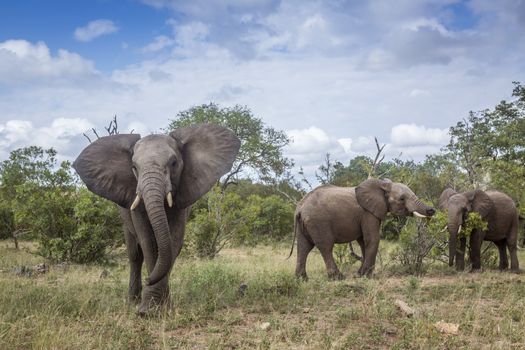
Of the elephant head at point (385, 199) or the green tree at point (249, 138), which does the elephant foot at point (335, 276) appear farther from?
the green tree at point (249, 138)

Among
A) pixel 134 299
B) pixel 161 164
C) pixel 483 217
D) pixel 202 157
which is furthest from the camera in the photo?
pixel 483 217

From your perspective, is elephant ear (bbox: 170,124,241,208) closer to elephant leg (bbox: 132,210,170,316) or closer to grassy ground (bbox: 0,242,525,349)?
elephant leg (bbox: 132,210,170,316)

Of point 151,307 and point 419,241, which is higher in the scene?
point 419,241

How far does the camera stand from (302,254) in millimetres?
10844

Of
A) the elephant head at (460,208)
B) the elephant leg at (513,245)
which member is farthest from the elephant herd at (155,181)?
the elephant leg at (513,245)

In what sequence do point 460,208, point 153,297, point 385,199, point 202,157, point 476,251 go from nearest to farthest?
point 153,297 → point 202,157 → point 385,199 → point 460,208 → point 476,251

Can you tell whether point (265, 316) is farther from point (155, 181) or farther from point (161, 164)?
point (161, 164)

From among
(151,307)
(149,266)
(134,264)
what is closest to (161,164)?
(149,266)

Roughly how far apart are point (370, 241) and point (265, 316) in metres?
4.58

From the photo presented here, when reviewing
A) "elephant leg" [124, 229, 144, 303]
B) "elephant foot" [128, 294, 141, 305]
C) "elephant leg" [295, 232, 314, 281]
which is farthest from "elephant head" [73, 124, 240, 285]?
"elephant leg" [295, 232, 314, 281]

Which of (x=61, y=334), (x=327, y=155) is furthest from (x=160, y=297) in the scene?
(x=327, y=155)

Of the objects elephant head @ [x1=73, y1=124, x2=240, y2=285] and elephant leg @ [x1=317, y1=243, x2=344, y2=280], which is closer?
elephant head @ [x1=73, y1=124, x2=240, y2=285]

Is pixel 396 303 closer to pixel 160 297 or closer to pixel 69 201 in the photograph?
pixel 160 297

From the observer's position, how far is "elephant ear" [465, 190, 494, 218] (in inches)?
498
